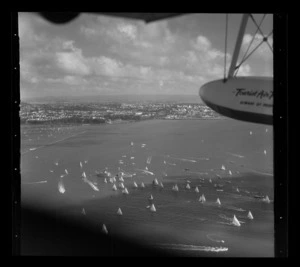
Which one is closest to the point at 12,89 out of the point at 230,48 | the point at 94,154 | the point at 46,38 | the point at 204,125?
the point at 46,38

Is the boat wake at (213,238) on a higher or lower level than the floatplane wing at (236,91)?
lower

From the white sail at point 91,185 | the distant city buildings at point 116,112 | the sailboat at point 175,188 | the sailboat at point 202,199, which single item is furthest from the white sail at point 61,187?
the sailboat at point 202,199

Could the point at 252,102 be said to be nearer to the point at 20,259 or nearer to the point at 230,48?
the point at 230,48

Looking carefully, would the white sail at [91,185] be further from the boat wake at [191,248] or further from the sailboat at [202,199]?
the sailboat at [202,199]

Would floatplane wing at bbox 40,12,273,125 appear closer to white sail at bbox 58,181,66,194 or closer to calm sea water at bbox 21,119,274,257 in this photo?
calm sea water at bbox 21,119,274,257

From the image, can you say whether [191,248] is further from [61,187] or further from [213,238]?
[61,187]

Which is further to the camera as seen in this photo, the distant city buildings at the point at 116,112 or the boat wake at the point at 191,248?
the distant city buildings at the point at 116,112
